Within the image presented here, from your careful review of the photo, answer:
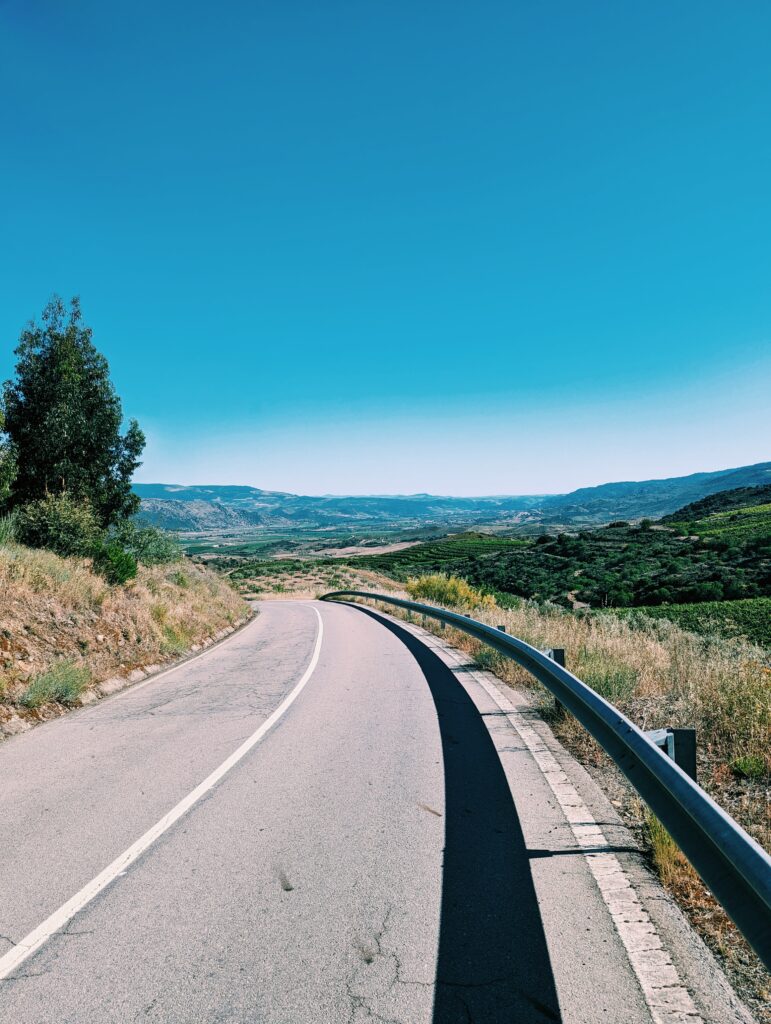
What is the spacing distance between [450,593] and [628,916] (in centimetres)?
2110

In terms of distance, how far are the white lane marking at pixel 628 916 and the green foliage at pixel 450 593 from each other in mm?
16795

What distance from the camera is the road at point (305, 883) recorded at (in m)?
2.46

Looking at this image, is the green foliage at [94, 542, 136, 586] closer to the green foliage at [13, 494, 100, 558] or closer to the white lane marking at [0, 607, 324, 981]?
the green foliage at [13, 494, 100, 558]

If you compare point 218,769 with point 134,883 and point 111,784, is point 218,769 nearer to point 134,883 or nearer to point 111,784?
point 111,784

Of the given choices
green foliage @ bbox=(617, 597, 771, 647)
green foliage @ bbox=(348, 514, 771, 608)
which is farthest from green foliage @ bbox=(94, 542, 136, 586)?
green foliage @ bbox=(617, 597, 771, 647)

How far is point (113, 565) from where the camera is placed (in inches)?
540

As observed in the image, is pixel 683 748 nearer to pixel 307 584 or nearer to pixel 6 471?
pixel 6 471

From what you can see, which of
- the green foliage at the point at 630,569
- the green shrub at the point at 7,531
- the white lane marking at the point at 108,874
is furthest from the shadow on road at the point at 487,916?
the green foliage at the point at 630,569

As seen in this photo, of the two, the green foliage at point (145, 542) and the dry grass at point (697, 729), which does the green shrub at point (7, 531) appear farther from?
the dry grass at point (697, 729)

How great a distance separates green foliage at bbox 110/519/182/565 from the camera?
19062 mm

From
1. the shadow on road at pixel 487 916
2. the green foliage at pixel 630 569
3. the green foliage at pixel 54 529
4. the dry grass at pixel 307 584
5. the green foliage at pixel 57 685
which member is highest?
the green foliage at pixel 54 529

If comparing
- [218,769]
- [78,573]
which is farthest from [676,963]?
[78,573]

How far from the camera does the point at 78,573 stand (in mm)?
11398

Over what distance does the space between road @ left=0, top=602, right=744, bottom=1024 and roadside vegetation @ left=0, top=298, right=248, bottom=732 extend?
2032 millimetres
